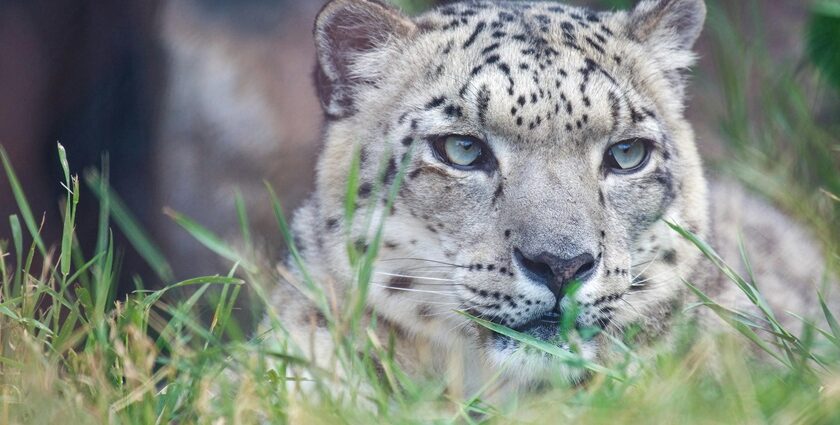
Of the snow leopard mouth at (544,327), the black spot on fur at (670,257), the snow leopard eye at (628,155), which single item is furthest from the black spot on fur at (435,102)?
the black spot on fur at (670,257)

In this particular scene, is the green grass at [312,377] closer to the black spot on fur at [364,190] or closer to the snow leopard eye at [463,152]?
the black spot on fur at [364,190]

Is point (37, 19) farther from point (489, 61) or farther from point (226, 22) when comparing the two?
point (489, 61)

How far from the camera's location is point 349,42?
3711 millimetres

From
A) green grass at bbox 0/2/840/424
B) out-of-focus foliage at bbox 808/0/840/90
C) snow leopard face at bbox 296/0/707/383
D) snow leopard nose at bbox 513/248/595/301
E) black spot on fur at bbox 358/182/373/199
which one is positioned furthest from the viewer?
out-of-focus foliage at bbox 808/0/840/90

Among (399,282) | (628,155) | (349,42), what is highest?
(349,42)

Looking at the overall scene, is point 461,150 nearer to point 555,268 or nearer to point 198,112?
point 555,268

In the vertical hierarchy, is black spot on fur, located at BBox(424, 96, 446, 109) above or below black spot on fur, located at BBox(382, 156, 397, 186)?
above

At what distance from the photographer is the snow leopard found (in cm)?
305

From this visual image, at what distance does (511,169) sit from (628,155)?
1.42 feet

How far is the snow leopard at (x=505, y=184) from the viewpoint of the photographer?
10.0 feet

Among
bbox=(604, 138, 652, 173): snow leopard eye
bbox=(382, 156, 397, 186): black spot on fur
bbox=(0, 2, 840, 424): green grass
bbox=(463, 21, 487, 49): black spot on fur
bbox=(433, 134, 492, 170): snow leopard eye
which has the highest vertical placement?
bbox=(463, 21, 487, 49): black spot on fur

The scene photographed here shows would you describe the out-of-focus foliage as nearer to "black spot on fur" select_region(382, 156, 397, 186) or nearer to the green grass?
the green grass

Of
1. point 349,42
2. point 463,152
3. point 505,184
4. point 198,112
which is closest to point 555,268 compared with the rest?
point 505,184

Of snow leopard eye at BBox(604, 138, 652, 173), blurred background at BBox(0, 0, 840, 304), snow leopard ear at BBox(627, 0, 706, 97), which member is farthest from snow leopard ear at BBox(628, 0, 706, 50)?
blurred background at BBox(0, 0, 840, 304)
